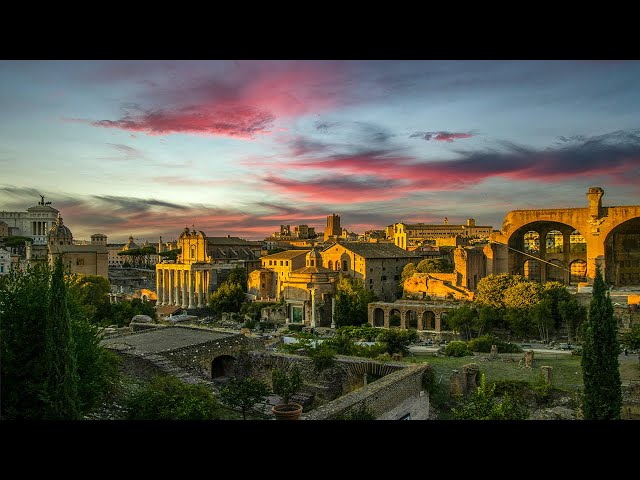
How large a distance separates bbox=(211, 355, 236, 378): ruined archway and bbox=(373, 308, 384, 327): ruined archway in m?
17.4

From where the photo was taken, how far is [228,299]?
3625 cm

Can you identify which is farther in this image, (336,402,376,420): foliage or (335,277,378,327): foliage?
(335,277,378,327): foliage

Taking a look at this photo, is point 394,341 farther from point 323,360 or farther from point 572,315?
point 572,315

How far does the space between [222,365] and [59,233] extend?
28.1 metres

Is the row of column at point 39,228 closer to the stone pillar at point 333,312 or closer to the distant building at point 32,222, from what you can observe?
the distant building at point 32,222

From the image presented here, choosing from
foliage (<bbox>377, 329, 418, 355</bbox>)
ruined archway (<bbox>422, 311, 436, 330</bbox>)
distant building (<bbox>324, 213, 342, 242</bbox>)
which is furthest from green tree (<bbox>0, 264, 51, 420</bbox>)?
distant building (<bbox>324, 213, 342, 242</bbox>)

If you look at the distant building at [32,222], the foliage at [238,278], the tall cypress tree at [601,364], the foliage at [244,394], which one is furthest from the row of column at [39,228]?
the tall cypress tree at [601,364]

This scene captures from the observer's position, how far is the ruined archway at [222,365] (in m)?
13.0

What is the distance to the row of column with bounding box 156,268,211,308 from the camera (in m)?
41.3

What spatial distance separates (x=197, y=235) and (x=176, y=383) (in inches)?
1481

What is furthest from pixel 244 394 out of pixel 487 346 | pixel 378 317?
pixel 378 317

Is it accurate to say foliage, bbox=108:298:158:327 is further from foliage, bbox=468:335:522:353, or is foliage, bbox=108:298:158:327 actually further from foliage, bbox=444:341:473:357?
foliage, bbox=468:335:522:353
